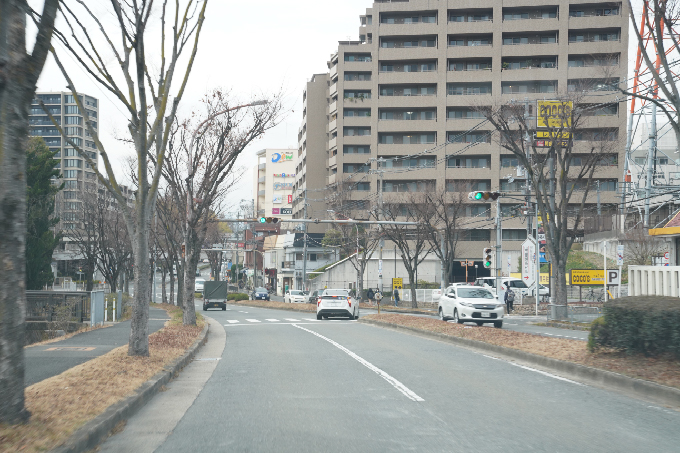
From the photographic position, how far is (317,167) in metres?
84.2

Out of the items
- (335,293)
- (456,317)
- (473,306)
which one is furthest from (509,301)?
(473,306)

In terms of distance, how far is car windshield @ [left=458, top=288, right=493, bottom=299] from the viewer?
25688 mm

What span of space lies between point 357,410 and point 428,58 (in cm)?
6374

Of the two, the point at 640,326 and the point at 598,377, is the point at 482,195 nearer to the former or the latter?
the point at 640,326

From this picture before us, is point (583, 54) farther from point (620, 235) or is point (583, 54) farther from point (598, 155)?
point (598, 155)

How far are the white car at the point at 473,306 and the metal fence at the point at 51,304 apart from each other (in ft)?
48.1

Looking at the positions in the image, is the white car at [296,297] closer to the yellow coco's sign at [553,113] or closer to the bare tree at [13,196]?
the yellow coco's sign at [553,113]

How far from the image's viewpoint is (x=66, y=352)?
47.2 feet

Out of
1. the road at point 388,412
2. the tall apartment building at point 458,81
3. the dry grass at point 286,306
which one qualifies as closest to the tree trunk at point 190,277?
the road at point 388,412

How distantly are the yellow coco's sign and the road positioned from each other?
49.2 ft

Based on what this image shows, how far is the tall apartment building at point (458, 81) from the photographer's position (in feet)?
213

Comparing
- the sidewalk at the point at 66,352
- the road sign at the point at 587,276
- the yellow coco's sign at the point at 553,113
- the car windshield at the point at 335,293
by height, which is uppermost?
the yellow coco's sign at the point at 553,113

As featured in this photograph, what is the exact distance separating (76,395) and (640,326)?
29.1 feet

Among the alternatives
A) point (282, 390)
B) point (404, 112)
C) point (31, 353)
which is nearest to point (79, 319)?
point (31, 353)
